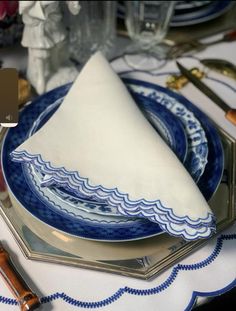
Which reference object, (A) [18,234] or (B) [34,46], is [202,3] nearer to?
(B) [34,46]

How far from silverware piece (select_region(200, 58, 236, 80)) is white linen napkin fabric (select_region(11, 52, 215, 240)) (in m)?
0.19

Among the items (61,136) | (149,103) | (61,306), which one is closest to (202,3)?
(149,103)

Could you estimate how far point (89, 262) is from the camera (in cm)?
45

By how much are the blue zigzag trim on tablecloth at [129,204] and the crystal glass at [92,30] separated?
27 cm

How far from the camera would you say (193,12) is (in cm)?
74

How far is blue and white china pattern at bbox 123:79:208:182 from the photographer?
50cm

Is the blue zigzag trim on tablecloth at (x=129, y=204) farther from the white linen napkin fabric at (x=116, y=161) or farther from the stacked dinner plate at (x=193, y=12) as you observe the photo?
the stacked dinner plate at (x=193, y=12)

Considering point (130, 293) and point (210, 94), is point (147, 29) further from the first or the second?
→ point (130, 293)

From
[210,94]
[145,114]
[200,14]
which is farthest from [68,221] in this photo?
[200,14]

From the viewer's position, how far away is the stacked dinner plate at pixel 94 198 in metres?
0.45

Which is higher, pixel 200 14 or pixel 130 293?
pixel 200 14

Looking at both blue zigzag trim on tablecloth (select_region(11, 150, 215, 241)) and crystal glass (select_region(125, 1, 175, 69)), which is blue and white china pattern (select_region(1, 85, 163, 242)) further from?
crystal glass (select_region(125, 1, 175, 69))

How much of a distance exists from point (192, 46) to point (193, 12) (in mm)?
63

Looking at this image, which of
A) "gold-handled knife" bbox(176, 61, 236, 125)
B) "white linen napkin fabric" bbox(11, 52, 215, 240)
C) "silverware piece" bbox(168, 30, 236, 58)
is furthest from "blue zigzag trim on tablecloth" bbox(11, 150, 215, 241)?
"silverware piece" bbox(168, 30, 236, 58)
